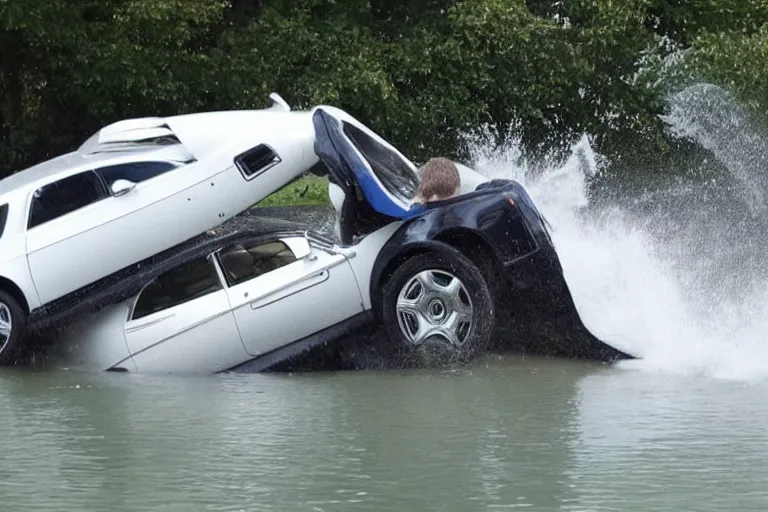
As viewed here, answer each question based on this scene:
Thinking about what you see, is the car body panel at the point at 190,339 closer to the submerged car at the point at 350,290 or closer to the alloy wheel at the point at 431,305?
the submerged car at the point at 350,290

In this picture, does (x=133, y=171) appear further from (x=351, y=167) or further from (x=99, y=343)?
(x=351, y=167)

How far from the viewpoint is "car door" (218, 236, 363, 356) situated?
35.2 feet

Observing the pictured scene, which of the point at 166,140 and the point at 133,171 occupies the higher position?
the point at 166,140

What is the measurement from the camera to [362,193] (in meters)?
10.9

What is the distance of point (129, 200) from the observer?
11.4 meters

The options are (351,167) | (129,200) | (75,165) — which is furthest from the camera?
(75,165)

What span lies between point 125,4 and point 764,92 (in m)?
8.71

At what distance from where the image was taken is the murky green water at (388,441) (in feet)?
22.9

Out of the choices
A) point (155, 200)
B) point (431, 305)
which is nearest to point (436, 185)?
point (431, 305)

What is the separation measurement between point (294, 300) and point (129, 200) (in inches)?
61.6

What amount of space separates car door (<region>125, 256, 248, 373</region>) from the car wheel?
43.8 inches

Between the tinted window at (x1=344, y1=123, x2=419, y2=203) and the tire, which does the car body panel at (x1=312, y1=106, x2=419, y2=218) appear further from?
the tire

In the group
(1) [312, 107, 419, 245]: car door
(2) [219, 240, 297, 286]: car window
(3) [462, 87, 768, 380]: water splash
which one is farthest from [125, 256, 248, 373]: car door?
(3) [462, 87, 768, 380]: water splash

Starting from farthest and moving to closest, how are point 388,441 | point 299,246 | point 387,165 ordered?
point 387,165 → point 299,246 → point 388,441
